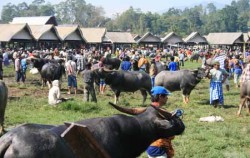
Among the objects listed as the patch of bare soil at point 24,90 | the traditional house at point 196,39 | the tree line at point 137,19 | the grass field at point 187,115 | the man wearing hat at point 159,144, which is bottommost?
the grass field at point 187,115

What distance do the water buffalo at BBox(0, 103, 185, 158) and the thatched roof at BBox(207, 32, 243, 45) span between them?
5152 centimetres

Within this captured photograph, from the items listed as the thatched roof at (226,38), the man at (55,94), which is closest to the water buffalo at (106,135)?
the man at (55,94)

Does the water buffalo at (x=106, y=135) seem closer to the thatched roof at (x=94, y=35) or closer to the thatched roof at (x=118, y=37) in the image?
the thatched roof at (x=94, y=35)

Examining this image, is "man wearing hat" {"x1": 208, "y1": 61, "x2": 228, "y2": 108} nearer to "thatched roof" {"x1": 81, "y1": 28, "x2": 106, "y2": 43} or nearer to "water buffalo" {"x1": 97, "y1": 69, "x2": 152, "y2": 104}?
"water buffalo" {"x1": 97, "y1": 69, "x2": 152, "y2": 104}

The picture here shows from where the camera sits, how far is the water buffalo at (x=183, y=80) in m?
16.0

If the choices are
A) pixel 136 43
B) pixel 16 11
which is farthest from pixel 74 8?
pixel 136 43

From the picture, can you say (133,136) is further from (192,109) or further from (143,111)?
(192,109)

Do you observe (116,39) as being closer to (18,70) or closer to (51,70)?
(18,70)

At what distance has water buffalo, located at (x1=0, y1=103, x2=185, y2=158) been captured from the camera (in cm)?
408

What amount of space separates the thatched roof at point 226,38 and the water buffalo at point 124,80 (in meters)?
41.1

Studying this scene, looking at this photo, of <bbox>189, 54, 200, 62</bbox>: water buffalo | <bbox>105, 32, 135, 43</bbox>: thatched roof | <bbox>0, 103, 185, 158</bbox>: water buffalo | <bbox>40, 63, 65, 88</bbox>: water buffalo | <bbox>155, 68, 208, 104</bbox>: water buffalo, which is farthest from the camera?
<bbox>105, 32, 135, 43</bbox>: thatched roof

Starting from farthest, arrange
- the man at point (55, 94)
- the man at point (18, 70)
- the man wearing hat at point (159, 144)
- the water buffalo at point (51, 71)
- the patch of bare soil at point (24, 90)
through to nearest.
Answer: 1. the man at point (18, 70)
2. the water buffalo at point (51, 71)
3. the patch of bare soil at point (24, 90)
4. the man at point (55, 94)
5. the man wearing hat at point (159, 144)

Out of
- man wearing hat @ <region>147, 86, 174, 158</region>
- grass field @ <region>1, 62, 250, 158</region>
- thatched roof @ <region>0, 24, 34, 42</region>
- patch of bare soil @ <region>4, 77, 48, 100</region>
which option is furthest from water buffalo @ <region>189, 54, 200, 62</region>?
man wearing hat @ <region>147, 86, 174, 158</region>

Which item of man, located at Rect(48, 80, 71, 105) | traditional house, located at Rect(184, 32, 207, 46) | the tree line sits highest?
the tree line
